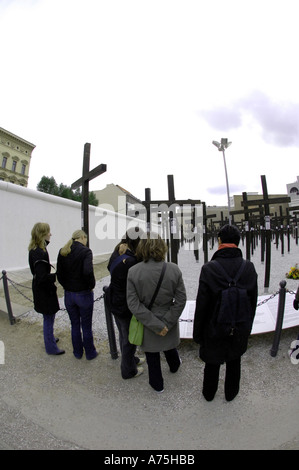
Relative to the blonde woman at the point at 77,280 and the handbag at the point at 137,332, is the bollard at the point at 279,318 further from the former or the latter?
the blonde woman at the point at 77,280

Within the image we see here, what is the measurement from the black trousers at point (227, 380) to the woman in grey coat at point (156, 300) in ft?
1.51

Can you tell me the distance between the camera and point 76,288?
313 centimetres

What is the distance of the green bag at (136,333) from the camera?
2.58 meters

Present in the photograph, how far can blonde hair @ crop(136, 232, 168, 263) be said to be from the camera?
256cm

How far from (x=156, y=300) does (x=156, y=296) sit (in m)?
0.05

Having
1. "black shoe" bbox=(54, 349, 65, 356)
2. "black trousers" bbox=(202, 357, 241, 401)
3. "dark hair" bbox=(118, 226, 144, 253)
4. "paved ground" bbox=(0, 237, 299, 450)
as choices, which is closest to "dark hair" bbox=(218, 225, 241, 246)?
"dark hair" bbox=(118, 226, 144, 253)

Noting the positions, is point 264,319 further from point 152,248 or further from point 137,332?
point 152,248

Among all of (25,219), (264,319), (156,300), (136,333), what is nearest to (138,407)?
(136,333)

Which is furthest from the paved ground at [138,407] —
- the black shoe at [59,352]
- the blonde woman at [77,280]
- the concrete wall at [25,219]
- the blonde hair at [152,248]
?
the concrete wall at [25,219]

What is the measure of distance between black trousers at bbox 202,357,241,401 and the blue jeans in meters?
1.59
